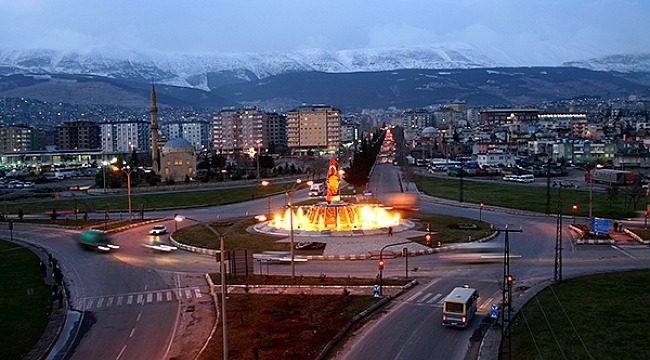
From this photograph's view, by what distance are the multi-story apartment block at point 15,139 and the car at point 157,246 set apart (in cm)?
16064

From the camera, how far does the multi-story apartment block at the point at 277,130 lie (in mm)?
185375

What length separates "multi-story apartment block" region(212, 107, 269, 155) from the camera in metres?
182

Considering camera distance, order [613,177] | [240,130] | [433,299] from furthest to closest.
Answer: [240,130] < [613,177] < [433,299]

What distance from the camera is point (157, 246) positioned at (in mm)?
45062

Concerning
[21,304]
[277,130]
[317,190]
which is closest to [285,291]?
[21,304]

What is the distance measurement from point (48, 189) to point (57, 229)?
41261 millimetres

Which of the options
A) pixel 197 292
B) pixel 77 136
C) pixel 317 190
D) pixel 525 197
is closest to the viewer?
pixel 197 292

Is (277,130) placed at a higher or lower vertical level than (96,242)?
higher

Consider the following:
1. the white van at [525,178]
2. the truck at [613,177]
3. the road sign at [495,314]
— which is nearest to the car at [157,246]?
the road sign at [495,314]

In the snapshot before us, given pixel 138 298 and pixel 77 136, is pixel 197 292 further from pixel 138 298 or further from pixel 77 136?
A: pixel 77 136

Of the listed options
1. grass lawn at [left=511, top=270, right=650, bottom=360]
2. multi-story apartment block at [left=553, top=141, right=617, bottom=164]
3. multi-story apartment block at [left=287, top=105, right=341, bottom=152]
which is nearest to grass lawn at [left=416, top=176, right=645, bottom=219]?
grass lawn at [left=511, top=270, right=650, bottom=360]

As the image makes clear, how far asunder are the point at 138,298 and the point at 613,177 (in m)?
77.1

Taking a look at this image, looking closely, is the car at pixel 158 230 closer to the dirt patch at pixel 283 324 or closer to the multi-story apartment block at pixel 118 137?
the dirt patch at pixel 283 324

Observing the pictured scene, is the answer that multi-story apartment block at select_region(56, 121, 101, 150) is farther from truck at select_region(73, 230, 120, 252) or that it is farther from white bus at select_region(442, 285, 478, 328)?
white bus at select_region(442, 285, 478, 328)
